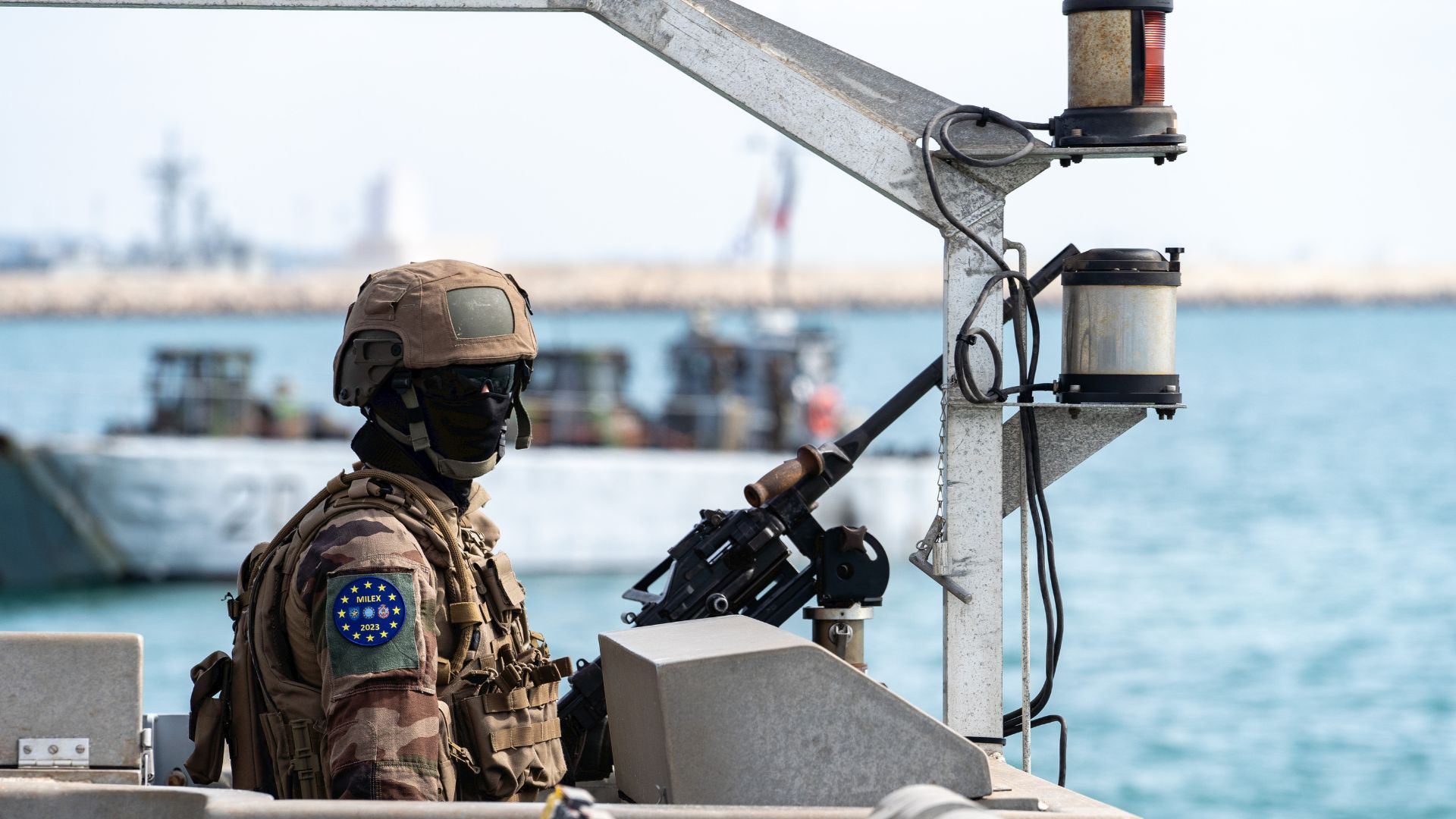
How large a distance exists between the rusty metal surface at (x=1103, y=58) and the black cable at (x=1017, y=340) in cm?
13

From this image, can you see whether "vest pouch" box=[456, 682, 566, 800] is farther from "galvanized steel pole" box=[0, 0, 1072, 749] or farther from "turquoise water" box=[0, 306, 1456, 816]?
"turquoise water" box=[0, 306, 1456, 816]

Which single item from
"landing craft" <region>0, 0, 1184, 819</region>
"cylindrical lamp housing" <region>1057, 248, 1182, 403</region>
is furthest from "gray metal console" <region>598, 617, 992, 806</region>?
"cylindrical lamp housing" <region>1057, 248, 1182, 403</region>

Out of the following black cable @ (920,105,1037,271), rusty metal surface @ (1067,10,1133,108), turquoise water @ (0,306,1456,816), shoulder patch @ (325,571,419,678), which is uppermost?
rusty metal surface @ (1067,10,1133,108)

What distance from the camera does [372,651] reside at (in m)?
3.38

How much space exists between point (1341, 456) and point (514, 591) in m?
56.0

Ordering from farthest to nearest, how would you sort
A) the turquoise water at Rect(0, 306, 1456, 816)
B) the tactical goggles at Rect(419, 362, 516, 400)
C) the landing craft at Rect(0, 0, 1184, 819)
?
the turquoise water at Rect(0, 306, 1456, 816), the landing craft at Rect(0, 0, 1184, 819), the tactical goggles at Rect(419, 362, 516, 400)

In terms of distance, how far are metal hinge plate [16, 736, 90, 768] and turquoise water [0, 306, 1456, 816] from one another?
16162 mm

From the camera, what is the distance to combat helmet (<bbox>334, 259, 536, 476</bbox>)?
3.73 m

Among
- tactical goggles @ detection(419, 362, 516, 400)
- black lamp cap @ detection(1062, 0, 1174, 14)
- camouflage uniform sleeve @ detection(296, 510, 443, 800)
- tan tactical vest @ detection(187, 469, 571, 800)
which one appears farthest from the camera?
black lamp cap @ detection(1062, 0, 1174, 14)

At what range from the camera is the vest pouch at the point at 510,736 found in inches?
145

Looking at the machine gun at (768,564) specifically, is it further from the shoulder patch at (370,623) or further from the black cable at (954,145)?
the shoulder patch at (370,623)

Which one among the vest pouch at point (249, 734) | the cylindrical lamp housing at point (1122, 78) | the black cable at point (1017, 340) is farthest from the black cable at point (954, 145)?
the vest pouch at point (249, 734)

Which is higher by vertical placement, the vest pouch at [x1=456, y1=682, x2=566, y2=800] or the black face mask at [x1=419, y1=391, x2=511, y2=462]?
the black face mask at [x1=419, y1=391, x2=511, y2=462]

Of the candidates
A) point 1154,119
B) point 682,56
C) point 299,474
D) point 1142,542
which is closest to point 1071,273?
point 1154,119
